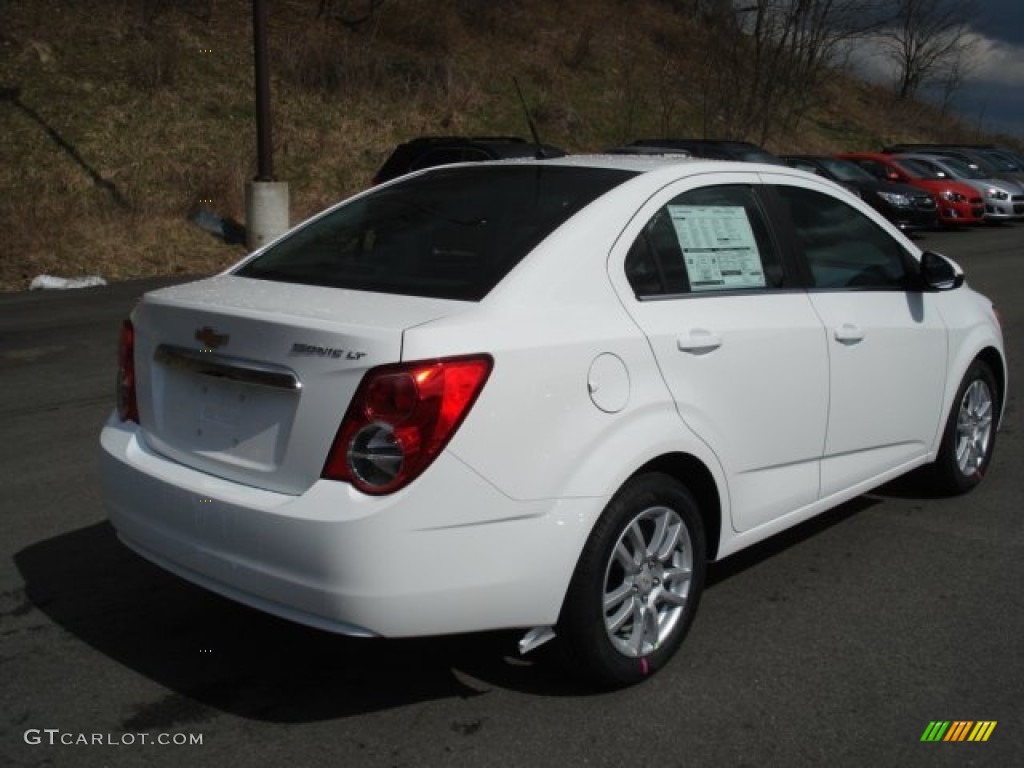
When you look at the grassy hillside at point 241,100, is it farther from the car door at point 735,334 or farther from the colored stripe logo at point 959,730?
the colored stripe logo at point 959,730

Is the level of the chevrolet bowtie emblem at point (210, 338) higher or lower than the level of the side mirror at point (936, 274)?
lower

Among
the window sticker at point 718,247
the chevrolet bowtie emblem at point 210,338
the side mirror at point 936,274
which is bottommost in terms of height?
the chevrolet bowtie emblem at point 210,338

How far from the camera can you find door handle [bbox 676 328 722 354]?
360 centimetres

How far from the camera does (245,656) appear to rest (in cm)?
374

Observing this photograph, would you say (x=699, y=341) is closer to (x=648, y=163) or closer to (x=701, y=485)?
(x=701, y=485)

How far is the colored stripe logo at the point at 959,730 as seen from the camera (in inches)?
128

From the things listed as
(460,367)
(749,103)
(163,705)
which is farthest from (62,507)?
(749,103)

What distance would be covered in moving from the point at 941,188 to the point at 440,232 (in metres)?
21.8

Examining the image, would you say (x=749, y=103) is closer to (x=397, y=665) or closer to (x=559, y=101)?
(x=559, y=101)

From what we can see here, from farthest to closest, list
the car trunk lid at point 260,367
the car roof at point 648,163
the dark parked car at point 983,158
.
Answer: the dark parked car at point 983,158 < the car roof at point 648,163 < the car trunk lid at point 260,367

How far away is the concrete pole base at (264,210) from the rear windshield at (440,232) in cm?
1138

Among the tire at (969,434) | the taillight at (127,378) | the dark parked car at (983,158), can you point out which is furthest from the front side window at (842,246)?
the dark parked car at (983,158)

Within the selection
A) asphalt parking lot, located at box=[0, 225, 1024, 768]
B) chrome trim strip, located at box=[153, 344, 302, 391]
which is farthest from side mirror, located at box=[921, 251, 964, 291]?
chrome trim strip, located at box=[153, 344, 302, 391]

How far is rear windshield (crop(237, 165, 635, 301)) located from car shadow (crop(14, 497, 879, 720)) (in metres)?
1.19
